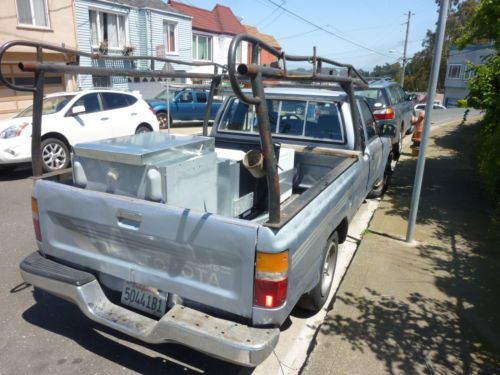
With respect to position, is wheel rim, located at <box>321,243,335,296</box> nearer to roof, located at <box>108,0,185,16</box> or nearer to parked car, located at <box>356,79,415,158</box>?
parked car, located at <box>356,79,415,158</box>

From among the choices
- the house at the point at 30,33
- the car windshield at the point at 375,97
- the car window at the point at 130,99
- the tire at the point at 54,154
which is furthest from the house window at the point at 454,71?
the tire at the point at 54,154

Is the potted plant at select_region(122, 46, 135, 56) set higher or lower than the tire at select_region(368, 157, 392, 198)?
higher

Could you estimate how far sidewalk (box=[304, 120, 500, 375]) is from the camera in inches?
113

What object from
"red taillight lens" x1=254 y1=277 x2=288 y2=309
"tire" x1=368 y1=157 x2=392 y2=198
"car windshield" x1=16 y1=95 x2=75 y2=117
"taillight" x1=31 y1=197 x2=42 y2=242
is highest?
"car windshield" x1=16 y1=95 x2=75 y2=117

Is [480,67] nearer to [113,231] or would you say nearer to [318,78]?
[318,78]

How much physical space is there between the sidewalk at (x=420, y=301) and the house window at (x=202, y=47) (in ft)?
79.7

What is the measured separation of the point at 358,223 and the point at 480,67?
4.60 metres

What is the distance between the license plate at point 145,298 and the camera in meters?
2.59

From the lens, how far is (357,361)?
283 cm

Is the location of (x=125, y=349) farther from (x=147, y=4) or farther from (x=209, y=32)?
(x=209, y=32)

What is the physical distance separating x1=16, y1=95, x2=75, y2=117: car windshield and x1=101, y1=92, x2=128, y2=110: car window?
29.2 inches

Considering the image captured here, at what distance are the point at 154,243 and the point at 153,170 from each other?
46 centimetres

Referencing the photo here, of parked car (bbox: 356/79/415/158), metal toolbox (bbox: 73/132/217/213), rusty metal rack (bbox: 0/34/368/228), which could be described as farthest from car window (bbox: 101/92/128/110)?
metal toolbox (bbox: 73/132/217/213)

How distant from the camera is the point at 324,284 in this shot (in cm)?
348
